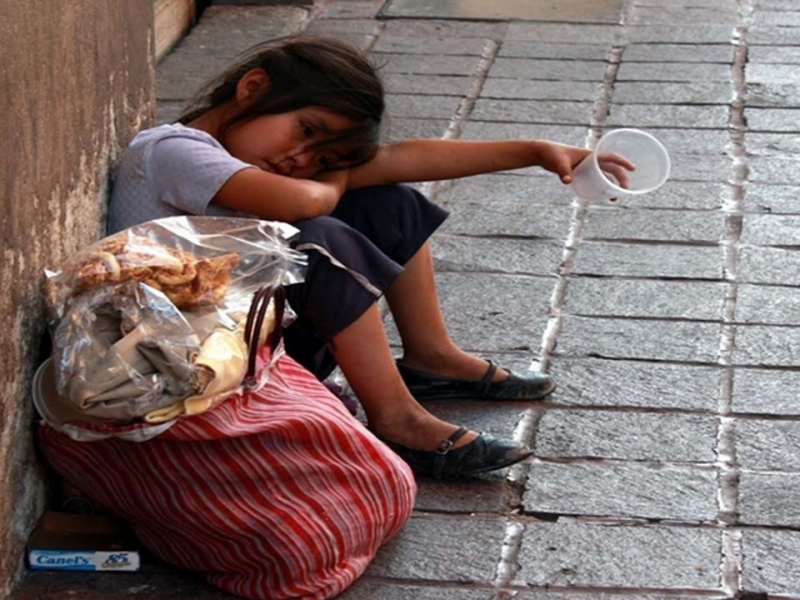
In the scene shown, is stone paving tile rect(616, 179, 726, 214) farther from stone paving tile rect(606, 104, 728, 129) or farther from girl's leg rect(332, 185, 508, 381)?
girl's leg rect(332, 185, 508, 381)

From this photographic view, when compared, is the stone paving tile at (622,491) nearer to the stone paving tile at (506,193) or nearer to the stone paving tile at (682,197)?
the stone paving tile at (506,193)

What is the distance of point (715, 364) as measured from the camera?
3.50 m

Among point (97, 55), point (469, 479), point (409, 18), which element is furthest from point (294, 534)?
point (409, 18)

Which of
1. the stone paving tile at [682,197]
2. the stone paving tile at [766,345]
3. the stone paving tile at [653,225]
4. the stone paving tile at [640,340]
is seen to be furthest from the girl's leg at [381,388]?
the stone paving tile at [682,197]

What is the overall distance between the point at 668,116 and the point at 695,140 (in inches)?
11.0

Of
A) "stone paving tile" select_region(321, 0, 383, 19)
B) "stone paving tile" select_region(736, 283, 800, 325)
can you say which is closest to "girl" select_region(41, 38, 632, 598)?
"stone paving tile" select_region(736, 283, 800, 325)

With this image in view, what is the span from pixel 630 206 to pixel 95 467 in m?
2.34

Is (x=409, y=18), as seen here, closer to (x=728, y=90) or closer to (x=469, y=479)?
(x=728, y=90)

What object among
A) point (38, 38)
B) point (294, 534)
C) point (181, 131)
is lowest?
point (294, 534)

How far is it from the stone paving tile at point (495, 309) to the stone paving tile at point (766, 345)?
0.47 m

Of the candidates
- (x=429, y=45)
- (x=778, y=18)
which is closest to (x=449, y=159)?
(x=429, y=45)

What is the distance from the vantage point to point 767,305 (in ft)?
12.6

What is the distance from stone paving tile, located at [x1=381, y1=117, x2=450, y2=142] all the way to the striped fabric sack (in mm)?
2514

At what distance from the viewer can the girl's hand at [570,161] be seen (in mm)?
3023
